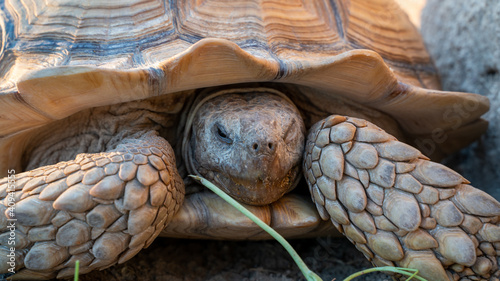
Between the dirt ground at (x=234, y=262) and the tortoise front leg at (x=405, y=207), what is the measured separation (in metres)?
0.33

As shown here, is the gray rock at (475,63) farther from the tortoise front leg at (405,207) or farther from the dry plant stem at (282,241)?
the dry plant stem at (282,241)

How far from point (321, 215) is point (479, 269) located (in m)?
0.56

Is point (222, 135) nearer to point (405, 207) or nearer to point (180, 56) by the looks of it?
point (180, 56)

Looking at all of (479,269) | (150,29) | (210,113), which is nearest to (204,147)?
(210,113)

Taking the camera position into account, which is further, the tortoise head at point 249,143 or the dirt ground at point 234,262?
the dirt ground at point 234,262

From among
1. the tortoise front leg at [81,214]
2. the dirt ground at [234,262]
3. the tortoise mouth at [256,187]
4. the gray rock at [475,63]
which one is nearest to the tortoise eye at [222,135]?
the tortoise mouth at [256,187]

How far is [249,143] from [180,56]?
0.40m

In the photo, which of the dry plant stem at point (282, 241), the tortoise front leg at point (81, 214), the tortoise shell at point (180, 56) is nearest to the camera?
the dry plant stem at point (282, 241)

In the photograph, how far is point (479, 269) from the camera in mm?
1366

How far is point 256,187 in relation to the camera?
1.61 metres

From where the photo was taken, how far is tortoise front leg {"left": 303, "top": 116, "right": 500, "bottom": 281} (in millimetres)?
1375

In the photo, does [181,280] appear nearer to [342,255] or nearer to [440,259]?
[342,255]

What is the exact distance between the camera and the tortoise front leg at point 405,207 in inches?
54.1

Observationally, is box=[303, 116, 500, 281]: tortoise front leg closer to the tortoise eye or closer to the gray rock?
the tortoise eye
